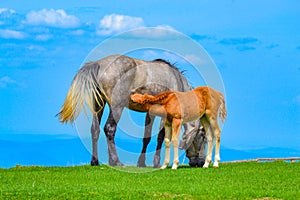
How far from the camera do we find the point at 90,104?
15852 millimetres

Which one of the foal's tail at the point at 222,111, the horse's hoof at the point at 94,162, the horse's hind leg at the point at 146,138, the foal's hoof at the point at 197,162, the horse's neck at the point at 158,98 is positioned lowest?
the foal's hoof at the point at 197,162

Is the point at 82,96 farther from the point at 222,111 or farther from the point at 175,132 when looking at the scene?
the point at 222,111

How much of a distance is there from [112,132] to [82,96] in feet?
4.01

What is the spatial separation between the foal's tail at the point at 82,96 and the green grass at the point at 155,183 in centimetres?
147

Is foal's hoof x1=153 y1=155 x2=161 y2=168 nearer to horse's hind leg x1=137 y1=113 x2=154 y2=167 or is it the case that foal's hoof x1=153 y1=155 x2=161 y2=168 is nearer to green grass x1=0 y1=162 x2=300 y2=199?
horse's hind leg x1=137 y1=113 x2=154 y2=167

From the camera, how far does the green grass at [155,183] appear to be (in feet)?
36.3

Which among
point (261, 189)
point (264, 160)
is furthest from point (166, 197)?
point (264, 160)

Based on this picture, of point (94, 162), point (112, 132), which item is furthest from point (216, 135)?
point (94, 162)

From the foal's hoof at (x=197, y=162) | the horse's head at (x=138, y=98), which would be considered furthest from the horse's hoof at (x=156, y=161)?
the horse's head at (x=138, y=98)

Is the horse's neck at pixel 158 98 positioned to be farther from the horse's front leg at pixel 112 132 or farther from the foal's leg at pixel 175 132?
the horse's front leg at pixel 112 132

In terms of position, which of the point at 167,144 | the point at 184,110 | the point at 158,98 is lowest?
the point at 167,144

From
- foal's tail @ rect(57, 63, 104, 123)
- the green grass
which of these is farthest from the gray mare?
the green grass

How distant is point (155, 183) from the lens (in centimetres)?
1270

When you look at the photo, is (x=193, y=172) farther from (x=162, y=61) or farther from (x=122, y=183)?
(x=162, y=61)
